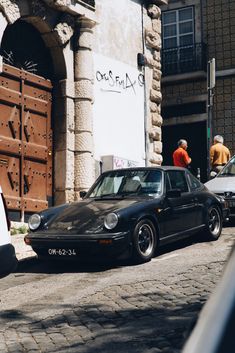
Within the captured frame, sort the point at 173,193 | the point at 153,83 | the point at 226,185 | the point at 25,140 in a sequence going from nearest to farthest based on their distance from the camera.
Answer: the point at 173,193, the point at 226,185, the point at 25,140, the point at 153,83

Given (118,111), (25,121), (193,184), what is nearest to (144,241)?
(193,184)

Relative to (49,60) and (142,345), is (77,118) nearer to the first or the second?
(49,60)

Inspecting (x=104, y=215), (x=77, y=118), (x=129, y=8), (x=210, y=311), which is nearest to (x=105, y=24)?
(x=129, y=8)

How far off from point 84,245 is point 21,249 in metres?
1.82

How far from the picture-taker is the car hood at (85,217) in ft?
22.8

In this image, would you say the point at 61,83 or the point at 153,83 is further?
the point at 153,83

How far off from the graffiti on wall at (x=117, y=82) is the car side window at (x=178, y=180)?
15.1 feet

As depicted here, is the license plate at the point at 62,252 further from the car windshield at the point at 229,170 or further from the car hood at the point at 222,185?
the car windshield at the point at 229,170

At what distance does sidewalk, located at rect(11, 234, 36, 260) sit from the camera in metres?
7.84

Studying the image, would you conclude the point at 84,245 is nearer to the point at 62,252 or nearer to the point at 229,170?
the point at 62,252

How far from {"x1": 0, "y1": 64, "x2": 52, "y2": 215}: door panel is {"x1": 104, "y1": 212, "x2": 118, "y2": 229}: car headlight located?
416 centimetres

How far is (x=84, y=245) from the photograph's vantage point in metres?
6.80

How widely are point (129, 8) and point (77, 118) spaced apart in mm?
3756

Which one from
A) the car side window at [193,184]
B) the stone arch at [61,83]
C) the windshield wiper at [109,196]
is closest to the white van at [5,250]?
the windshield wiper at [109,196]
